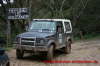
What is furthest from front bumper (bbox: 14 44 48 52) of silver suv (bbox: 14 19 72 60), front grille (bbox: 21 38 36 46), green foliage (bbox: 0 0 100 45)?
green foliage (bbox: 0 0 100 45)

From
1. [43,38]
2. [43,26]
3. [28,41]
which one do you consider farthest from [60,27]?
[28,41]

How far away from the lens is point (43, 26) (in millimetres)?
11695

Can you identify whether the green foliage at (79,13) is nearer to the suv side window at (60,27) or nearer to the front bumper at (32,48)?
the suv side window at (60,27)

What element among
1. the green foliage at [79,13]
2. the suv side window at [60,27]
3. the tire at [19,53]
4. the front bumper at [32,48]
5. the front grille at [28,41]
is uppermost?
the green foliage at [79,13]

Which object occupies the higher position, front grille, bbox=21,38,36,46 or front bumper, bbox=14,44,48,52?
front grille, bbox=21,38,36,46

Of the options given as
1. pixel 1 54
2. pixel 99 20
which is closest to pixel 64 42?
pixel 1 54

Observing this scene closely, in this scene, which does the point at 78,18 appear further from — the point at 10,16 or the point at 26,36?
the point at 26,36

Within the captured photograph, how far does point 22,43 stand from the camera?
1066 centimetres

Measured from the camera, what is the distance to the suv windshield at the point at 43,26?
11492mm

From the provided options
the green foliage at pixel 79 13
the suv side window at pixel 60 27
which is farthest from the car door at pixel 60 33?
the green foliage at pixel 79 13

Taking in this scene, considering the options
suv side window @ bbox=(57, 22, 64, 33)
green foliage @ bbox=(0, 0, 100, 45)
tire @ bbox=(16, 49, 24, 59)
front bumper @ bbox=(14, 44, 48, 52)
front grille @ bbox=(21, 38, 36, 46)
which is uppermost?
green foliage @ bbox=(0, 0, 100, 45)

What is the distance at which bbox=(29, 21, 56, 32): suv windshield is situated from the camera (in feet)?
37.7

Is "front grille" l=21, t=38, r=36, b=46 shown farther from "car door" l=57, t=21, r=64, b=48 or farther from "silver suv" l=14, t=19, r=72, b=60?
"car door" l=57, t=21, r=64, b=48

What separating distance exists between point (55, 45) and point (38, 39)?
1298mm
